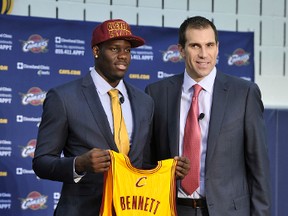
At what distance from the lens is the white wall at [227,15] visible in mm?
6098

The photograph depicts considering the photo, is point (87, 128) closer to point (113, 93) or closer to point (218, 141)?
point (113, 93)

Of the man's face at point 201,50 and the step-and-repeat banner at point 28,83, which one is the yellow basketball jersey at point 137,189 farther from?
the step-and-repeat banner at point 28,83

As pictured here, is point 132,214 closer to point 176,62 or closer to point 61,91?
point 61,91

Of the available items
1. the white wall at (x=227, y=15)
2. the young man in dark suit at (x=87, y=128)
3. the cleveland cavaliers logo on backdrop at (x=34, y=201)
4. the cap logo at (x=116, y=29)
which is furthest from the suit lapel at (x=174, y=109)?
the white wall at (x=227, y=15)

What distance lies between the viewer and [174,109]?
322 cm

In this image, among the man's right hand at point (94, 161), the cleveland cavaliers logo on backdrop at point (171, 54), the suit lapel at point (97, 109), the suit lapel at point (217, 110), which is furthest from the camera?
the cleveland cavaliers logo on backdrop at point (171, 54)

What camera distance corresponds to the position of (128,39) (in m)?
3.06

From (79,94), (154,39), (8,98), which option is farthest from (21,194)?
(79,94)

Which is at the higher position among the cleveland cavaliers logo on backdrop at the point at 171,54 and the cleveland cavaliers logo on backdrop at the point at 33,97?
the cleveland cavaliers logo on backdrop at the point at 171,54

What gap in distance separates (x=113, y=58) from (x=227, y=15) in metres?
3.85

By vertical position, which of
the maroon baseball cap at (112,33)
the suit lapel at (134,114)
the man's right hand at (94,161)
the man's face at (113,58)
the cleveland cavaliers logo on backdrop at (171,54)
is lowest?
the man's right hand at (94,161)

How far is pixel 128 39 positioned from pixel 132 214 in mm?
822

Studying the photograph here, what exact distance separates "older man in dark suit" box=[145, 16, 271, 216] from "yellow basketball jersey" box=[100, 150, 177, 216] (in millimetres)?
164

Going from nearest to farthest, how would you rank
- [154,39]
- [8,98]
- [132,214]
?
[132,214] < [8,98] < [154,39]
